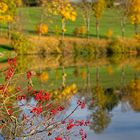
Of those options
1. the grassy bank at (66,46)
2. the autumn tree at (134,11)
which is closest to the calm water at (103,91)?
the grassy bank at (66,46)

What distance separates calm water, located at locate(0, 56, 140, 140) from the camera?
2542cm

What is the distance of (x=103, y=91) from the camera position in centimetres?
3909

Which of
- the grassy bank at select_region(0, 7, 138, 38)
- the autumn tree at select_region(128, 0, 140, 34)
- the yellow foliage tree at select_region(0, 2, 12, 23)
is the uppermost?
the yellow foliage tree at select_region(0, 2, 12, 23)

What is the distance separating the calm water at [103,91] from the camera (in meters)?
25.4

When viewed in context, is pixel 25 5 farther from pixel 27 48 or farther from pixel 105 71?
pixel 105 71

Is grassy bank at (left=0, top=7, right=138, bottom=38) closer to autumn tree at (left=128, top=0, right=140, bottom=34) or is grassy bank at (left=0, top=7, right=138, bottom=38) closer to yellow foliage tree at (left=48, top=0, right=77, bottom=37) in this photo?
autumn tree at (left=128, top=0, right=140, bottom=34)

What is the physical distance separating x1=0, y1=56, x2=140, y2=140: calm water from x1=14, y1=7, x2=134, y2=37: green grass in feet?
72.6

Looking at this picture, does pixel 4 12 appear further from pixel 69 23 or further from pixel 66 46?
pixel 69 23

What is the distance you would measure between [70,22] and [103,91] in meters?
61.9

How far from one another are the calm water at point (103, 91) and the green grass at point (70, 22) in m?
22.1

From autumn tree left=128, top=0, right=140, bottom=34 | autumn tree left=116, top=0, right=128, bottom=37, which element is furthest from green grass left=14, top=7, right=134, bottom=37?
autumn tree left=128, top=0, right=140, bottom=34

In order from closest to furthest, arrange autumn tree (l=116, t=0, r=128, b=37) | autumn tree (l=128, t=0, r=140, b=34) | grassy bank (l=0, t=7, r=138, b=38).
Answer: autumn tree (l=128, t=0, r=140, b=34), grassy bank (l=0, t=7, r=138, b=38), autumn tree (l=116, t=0, r=128, b=37)

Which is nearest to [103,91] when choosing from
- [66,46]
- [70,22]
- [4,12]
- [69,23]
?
[4,12]

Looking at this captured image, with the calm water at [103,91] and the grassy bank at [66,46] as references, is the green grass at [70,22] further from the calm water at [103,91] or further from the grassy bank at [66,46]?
the calm water at [103,91]
